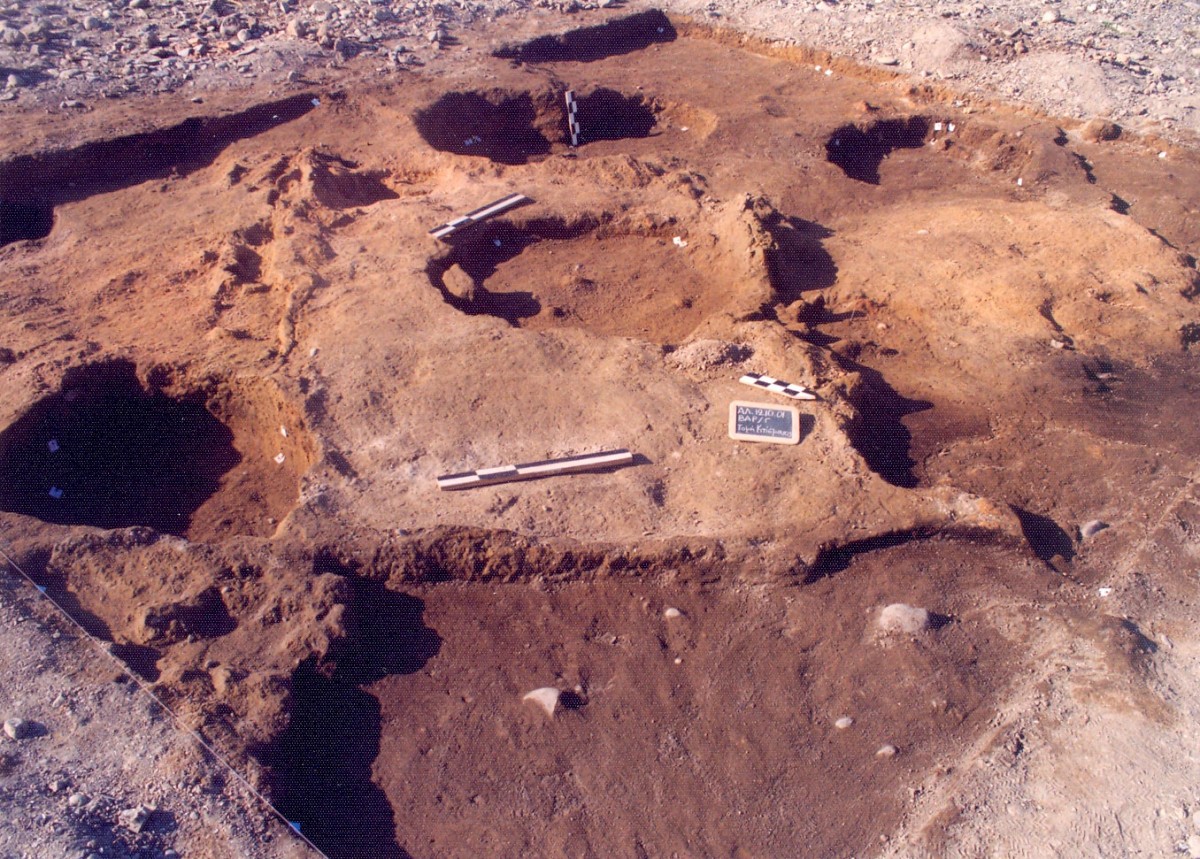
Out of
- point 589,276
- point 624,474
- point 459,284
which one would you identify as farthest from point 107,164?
point 624,474

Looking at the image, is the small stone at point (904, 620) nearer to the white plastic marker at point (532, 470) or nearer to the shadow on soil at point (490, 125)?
the white plastic marker at point (532, 470)

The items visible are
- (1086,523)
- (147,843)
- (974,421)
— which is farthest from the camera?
(974,421)

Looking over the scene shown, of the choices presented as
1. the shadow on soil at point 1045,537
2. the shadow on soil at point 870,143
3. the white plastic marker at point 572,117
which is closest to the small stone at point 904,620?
the shadow on soil at point 1045,537

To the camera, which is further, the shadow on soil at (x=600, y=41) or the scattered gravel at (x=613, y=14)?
the shadow on soil at (x=600, y=41)

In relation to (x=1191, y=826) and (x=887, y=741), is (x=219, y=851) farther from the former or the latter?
(x=1191, y=826)

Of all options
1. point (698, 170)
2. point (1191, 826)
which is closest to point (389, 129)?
point (698, 170)

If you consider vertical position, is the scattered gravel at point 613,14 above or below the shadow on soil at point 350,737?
above

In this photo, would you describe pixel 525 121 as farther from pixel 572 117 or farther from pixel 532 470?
pixel 532 470
